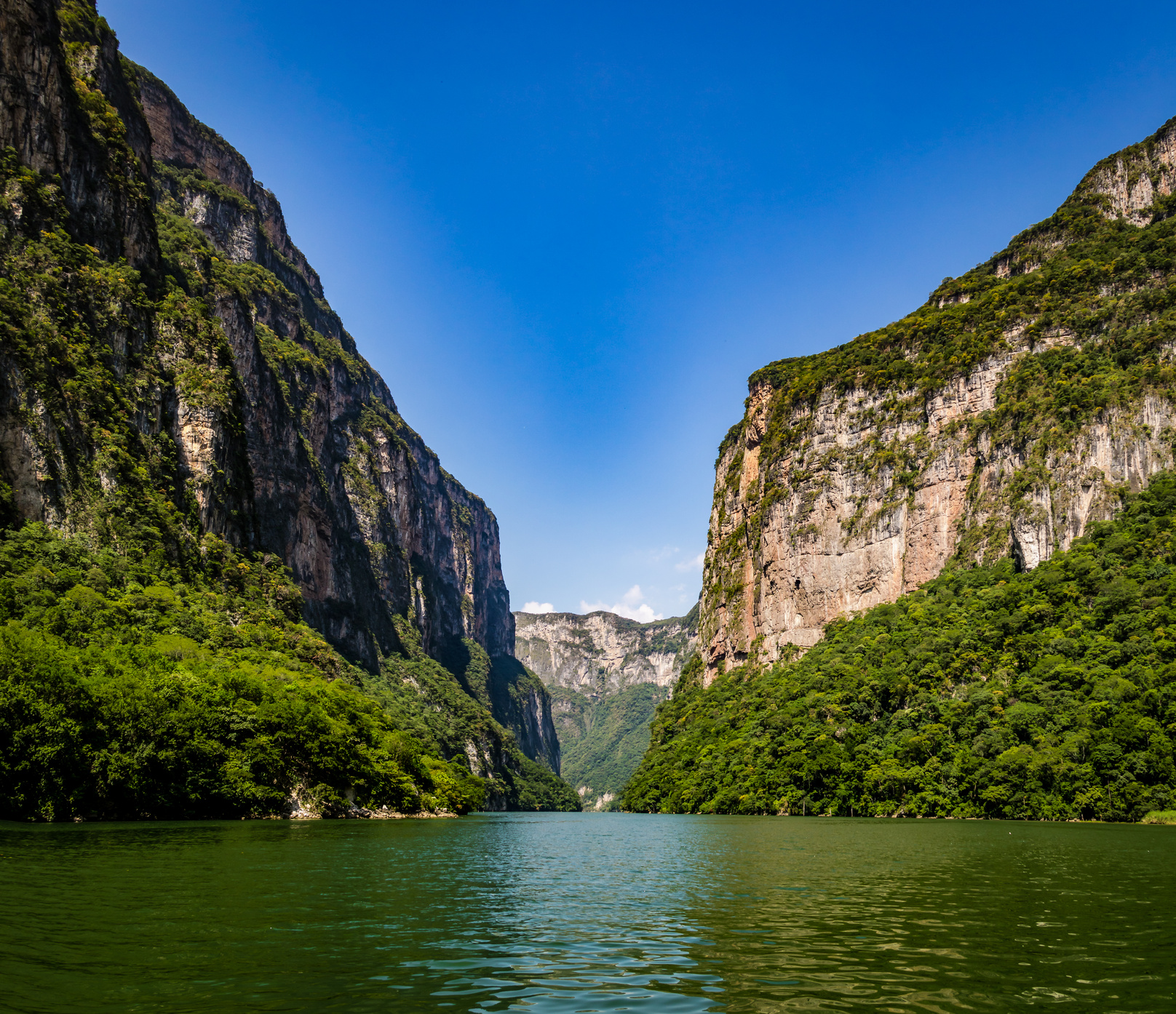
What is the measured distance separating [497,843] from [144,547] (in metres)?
65.5

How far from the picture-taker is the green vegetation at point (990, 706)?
70625 millimetres

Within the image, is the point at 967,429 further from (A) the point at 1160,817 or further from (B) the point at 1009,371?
(A) the point at 1160,817

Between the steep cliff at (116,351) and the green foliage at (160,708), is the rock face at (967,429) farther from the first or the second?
the steep cliff at (116,351)

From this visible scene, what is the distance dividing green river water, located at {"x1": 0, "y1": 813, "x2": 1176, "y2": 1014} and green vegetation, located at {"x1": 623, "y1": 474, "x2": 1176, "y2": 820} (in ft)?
127

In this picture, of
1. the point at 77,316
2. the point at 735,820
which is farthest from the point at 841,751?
the point at 77,316

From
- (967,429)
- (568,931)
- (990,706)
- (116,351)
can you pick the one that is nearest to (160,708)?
(568,931)

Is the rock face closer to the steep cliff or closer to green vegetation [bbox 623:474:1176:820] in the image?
green vegetation [bbox 623:474:1176:820]

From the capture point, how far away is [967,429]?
14125cm

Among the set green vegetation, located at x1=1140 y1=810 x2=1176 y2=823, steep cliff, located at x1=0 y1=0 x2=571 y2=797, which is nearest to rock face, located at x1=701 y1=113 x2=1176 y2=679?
green vegetation, located at x1=1140 y1=810 x2=1176 y2=823

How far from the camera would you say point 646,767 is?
16612cm

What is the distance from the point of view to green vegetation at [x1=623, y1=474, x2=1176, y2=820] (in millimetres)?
70625

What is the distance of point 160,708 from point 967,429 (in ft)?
441

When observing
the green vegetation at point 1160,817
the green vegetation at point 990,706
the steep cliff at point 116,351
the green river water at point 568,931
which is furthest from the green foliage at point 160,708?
the green vegetation at point 1160,817

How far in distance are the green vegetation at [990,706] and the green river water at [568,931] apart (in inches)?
1525
